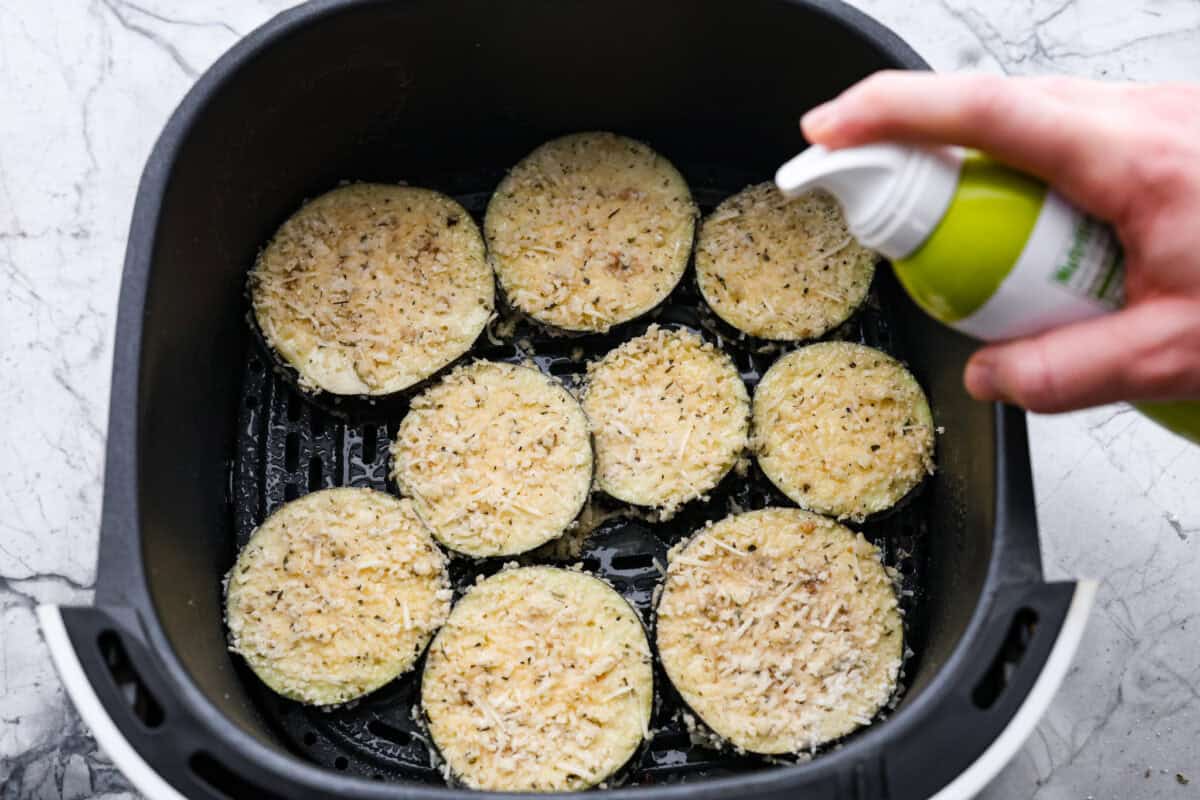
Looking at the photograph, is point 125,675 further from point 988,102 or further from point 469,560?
point 988,102

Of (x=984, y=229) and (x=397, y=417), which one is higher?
(x=984, y=229)

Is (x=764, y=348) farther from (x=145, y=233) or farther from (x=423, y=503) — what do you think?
(x=145, y=233)

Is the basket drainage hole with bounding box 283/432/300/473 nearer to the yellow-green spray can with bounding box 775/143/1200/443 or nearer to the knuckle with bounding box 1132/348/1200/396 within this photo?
the yellow-green spray can with bounding box 775/143/1200/443

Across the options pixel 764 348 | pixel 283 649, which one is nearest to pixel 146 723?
pixel 283 649

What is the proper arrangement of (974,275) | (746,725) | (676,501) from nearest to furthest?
(974,275), (746,725), (676,501)

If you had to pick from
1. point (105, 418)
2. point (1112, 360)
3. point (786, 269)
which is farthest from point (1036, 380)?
point (105, 418)
